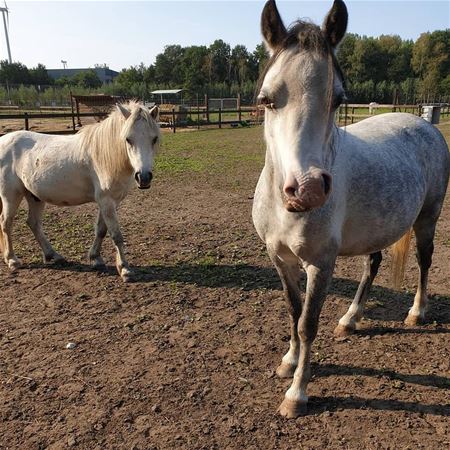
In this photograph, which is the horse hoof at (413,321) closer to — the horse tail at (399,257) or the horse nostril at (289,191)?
the horse tail at (399,257)

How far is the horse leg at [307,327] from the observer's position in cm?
246

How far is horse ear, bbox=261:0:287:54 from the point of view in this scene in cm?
199

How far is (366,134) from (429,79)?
57089 mm

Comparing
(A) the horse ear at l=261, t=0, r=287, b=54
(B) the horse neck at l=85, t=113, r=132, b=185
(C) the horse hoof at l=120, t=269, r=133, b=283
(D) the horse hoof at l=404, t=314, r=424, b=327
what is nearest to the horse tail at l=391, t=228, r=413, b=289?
(D) the horse hoof at l=404, t=314, r=424, b=327

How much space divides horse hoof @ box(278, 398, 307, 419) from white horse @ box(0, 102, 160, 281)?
2.63 meters

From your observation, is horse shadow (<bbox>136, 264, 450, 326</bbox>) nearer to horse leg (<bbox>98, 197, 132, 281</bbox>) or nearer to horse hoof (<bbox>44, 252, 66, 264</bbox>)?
horse leg (<bbox>98, 197, 132, 281</bbox>)

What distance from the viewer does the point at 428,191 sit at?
137 inches

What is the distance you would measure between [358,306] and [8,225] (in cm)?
442

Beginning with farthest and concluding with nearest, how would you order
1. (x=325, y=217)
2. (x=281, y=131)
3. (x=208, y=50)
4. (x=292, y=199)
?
(x=208, y=50) < (x=325, y=217) < (x=281, y=131) < (x=292, y=199)

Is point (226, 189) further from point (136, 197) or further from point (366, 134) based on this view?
point (366, 134)

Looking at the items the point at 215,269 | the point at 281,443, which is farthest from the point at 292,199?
the point at 215,269

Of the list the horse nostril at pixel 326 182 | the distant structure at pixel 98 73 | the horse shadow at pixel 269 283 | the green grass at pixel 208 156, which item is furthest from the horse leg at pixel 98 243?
the distant structure at pixel 98 73

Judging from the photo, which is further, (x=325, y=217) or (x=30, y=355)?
(x=30, y=355)

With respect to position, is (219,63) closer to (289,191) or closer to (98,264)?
(98,264)
